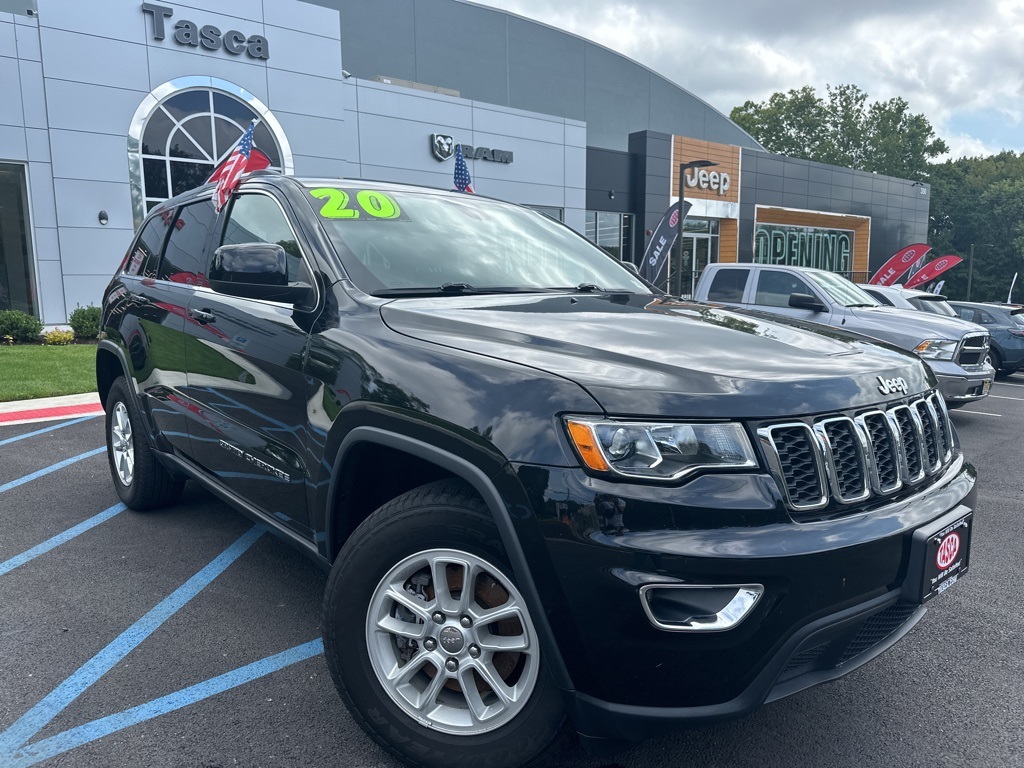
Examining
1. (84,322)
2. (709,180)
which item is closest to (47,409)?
(84,322)

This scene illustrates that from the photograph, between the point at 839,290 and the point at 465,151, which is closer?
the point at 839,290

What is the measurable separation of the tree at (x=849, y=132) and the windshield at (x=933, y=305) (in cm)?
5291

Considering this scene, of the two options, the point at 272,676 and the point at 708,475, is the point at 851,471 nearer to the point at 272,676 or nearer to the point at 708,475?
the point at 708,475

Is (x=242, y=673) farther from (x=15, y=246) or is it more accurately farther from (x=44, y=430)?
(x=15, y=246)

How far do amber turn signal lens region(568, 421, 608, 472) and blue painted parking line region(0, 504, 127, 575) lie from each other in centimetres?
340

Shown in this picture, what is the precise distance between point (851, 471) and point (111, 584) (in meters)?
3.35

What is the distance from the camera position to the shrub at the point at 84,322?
14648 millimetres

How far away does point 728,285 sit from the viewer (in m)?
Answer: 10.2

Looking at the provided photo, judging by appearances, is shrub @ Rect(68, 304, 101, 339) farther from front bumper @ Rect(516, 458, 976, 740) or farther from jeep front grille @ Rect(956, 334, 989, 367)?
front bumper @ Rect(516, 458, 976, 740)

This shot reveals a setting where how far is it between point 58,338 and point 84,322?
54 centimetres

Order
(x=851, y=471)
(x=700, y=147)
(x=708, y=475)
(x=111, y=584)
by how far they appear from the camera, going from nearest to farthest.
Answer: (x=708, y=475) < (x=851, y=471) < (x=111, y=584) < (x=700, y=147)

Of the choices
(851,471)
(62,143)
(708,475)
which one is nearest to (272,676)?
(708,475)

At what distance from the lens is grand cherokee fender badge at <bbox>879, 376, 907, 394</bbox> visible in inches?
87.6

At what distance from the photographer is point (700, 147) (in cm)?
2950
